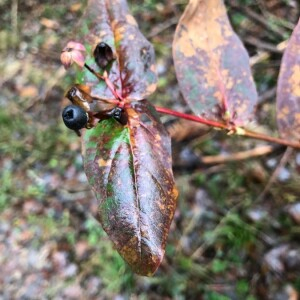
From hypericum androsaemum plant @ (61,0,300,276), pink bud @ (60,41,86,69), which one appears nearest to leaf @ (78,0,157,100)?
hypericum androsaemum plant @ (61,0,300,276)

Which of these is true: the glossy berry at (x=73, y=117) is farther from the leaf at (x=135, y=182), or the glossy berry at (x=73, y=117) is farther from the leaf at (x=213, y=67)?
the leaf at (x=213, y=67)

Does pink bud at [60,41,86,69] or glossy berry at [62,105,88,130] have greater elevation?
pink bud at [60,41,86,69]

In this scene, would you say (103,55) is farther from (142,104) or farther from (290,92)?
(290,92)

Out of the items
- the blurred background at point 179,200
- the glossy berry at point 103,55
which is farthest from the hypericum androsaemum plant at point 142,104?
the blurred background at point 179,200

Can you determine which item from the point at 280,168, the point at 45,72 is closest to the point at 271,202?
the point at 280,168

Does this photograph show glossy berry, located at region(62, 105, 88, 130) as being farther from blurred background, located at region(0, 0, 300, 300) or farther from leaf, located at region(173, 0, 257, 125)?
blurred background, located at region(0, 0, 300, 300)

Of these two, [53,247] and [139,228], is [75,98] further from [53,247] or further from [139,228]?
[53,247]

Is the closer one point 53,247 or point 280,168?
point 280,168
